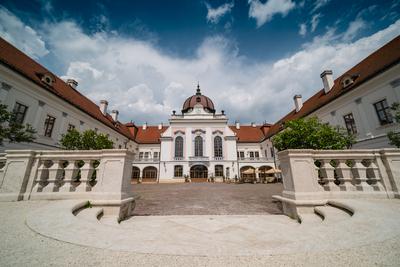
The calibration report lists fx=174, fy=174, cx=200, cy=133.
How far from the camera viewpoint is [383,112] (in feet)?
43.4

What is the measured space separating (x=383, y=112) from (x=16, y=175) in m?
20.8

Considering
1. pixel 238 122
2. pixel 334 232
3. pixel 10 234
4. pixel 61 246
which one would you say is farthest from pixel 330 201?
pixel 238 122

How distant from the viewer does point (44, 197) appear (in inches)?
173

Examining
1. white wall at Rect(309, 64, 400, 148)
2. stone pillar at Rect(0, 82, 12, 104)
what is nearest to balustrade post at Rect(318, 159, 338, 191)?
white wall at Rect(309, 64, 400, 148)

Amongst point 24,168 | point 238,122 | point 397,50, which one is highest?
point 238,122

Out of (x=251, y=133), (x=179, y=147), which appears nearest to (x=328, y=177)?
(x=179, y=147)

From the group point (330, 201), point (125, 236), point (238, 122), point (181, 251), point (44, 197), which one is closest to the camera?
point (181, 251)

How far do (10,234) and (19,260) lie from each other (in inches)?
42.9

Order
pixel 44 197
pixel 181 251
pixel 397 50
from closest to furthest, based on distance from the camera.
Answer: pixel 181 251, pixel 44 197, pixel 397 50

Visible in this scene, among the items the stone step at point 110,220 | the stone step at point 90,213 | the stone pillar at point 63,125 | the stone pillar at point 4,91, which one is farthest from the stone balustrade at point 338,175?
the stone pillar at point 63,125

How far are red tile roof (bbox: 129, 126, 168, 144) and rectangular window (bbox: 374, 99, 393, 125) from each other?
30369mm

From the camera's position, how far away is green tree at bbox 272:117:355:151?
10359 millimetres

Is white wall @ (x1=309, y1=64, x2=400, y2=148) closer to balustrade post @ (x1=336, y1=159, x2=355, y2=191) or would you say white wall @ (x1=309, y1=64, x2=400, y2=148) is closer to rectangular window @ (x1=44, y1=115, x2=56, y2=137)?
balustrade post @ (x1=336, y1=159, x2=355, y2=191)

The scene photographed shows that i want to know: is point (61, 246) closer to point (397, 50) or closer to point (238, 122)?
point (397, 50)
